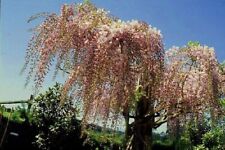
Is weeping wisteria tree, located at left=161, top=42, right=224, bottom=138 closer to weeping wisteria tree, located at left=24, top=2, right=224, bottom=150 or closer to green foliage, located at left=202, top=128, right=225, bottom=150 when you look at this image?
weeping wisteria tree, located at left=24, top=2, right=224, bottom=150

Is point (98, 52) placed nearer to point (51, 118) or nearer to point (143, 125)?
point (143, 125)

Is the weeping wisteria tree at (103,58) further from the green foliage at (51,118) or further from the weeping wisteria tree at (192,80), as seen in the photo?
the green foliage at (51,118)

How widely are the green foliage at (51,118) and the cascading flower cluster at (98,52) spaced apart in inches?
394

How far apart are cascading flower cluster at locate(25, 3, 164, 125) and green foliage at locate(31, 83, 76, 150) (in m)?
10.0

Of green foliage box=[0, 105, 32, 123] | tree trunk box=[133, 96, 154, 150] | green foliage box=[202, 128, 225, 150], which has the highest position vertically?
green foliage box=[0, 105, 32, 123]

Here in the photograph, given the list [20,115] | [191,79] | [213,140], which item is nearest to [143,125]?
[191,79]

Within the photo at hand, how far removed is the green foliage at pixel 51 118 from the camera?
16.1 m

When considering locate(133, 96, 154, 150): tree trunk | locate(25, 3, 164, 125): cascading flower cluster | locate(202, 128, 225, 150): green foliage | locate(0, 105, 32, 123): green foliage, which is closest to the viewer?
locate(25, 3, 164, 125): cascading flower cluster

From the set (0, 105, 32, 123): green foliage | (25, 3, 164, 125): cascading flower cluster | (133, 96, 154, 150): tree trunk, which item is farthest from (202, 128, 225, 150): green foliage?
(25, 3, 164, 125): cascading flower cluster

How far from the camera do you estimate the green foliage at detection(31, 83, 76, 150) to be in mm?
16141

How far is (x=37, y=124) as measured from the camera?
16.7 m

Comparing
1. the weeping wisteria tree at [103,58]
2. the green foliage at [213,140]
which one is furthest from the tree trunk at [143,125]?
the green foliage at [213,140]

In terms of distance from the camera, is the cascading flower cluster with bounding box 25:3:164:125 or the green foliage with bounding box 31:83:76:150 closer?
the cascading flower cluster with bounding box 25:3:164:125

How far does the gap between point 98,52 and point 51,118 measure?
11272mm
